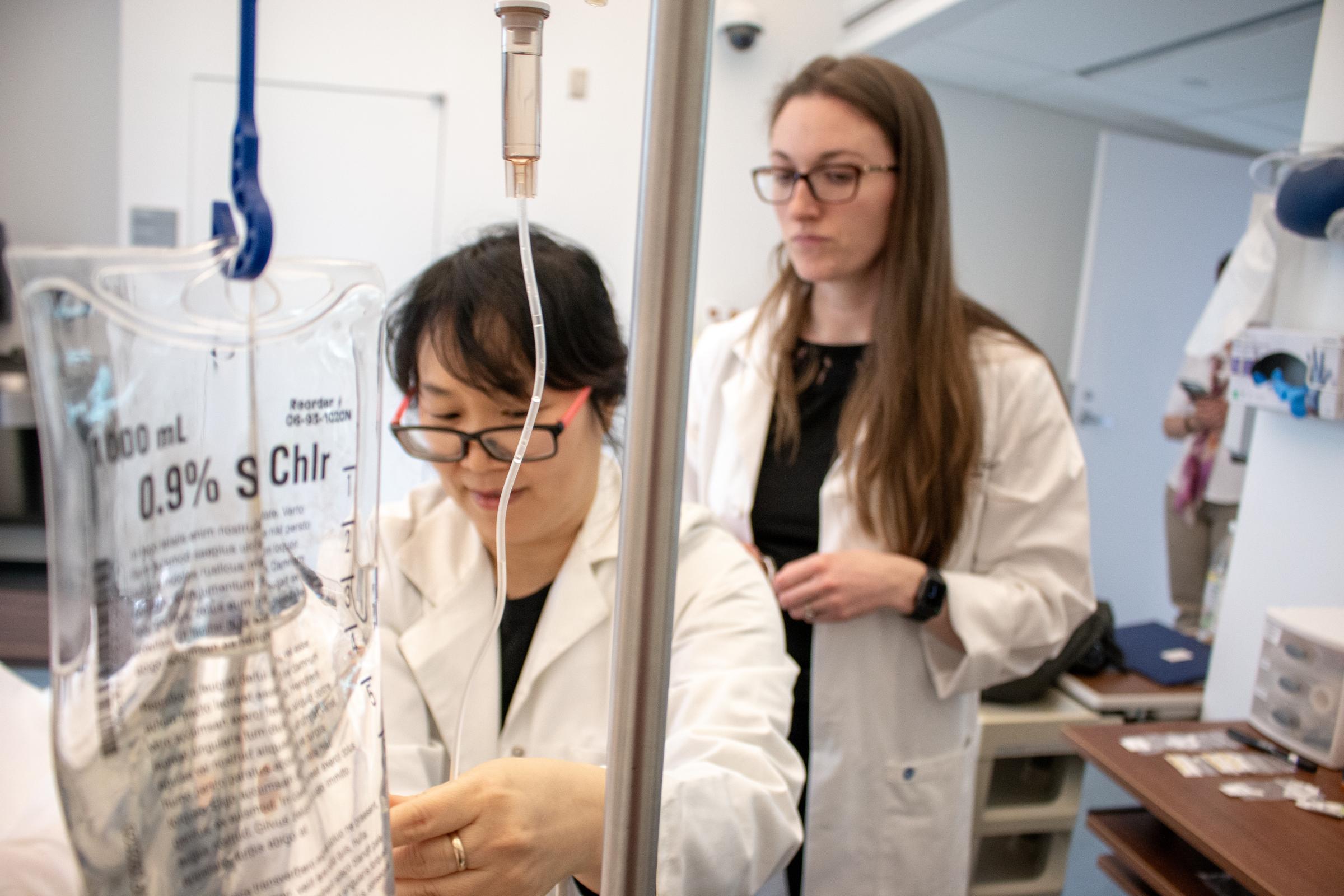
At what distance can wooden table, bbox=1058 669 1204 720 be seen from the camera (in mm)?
2012

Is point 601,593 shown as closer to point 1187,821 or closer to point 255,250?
point 255,250

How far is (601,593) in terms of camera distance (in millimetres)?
935

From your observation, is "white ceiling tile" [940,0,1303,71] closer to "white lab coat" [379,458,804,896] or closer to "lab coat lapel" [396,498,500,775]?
"white lab coat" [379,458,804,896]

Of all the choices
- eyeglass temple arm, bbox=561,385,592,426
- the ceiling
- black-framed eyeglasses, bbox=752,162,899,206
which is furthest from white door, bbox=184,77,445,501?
eyeglass temple arm, bbox=561,385,592,426

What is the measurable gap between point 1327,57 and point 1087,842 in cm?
191

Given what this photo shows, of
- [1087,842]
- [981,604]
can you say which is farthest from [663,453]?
[1087,842]

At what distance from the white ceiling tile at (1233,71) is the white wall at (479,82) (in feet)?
3.81

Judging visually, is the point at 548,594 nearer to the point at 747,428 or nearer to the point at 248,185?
the point at 747,428

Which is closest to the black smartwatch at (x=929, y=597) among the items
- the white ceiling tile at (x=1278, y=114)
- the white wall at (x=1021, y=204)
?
the white wall at (x=1021, y=204)

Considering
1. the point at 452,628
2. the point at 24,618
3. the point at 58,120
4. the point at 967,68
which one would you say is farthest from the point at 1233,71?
the point at 58,120

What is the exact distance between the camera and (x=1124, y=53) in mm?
2855

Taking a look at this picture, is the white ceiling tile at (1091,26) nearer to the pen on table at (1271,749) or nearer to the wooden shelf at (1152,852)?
the pen on table at (1271,749)

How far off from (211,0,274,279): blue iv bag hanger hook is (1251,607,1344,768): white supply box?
1476 millimetres

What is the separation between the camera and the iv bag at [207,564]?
0.27m
